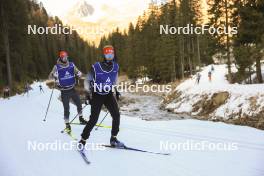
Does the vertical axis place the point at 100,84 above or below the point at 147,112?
above

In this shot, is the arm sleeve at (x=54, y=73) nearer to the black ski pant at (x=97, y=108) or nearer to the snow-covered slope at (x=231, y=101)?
the black ski pant at (x=97, y=108)

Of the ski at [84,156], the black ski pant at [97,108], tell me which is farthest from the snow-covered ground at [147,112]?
the ski at [84,156]

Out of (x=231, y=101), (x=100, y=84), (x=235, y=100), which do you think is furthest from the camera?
(x=231, y=101)

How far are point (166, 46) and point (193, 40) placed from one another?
16.6 meters

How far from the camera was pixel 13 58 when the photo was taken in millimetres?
42000

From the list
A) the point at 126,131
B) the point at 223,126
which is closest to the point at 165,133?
the point at 126,131

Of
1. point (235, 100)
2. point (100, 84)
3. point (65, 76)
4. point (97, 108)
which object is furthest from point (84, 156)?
point (235, 100)

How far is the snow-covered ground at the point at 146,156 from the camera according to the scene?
5.91m

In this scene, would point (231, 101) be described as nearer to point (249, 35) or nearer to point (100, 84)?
point (249, 35)

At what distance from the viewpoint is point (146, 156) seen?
686cm

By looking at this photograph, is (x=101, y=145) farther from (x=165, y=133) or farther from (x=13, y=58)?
(x=13, y=58)

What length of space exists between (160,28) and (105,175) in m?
53.9

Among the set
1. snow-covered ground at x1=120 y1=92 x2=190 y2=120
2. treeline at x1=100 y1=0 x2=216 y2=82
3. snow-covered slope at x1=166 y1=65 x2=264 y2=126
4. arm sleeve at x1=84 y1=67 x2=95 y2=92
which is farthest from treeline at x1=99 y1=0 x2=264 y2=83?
arm sleeve at x1=84 y1=67 x2=95 y2=92

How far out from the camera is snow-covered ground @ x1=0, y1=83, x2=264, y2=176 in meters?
5.91
